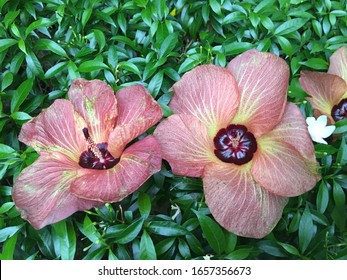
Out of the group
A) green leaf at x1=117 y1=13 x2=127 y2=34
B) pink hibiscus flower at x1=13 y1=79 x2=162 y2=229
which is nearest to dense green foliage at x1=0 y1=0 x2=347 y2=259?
green leaf at x1=117 y1=13 x2=127 y2=34

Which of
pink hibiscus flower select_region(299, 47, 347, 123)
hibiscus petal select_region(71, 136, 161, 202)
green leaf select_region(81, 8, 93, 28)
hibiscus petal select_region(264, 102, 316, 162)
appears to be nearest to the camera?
hibiscus petal select_region(71, 136, 161, 202)

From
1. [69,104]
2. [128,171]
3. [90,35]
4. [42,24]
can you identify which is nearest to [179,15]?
[90,35]

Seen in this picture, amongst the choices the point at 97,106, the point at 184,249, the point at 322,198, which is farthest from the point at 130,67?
the point at 322,198

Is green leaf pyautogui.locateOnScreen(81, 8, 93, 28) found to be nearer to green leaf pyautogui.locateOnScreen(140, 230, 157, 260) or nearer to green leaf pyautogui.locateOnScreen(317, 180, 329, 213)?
green leaf pyautogui.locateOnScreen(140, 230, 157, 260)

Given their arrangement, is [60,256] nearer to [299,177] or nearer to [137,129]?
[137,129]

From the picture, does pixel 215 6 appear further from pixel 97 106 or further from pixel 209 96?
pixel 97 106

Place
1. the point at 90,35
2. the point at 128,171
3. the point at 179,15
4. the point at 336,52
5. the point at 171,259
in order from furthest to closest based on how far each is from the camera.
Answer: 1. the point at 179,15
2. the point at 90,35
3. the point at 336,52
4. the point at 171,259
5. the point at 128,171

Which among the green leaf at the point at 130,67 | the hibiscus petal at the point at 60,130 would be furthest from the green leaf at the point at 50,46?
the hibiscus petal at the point at 60,130
